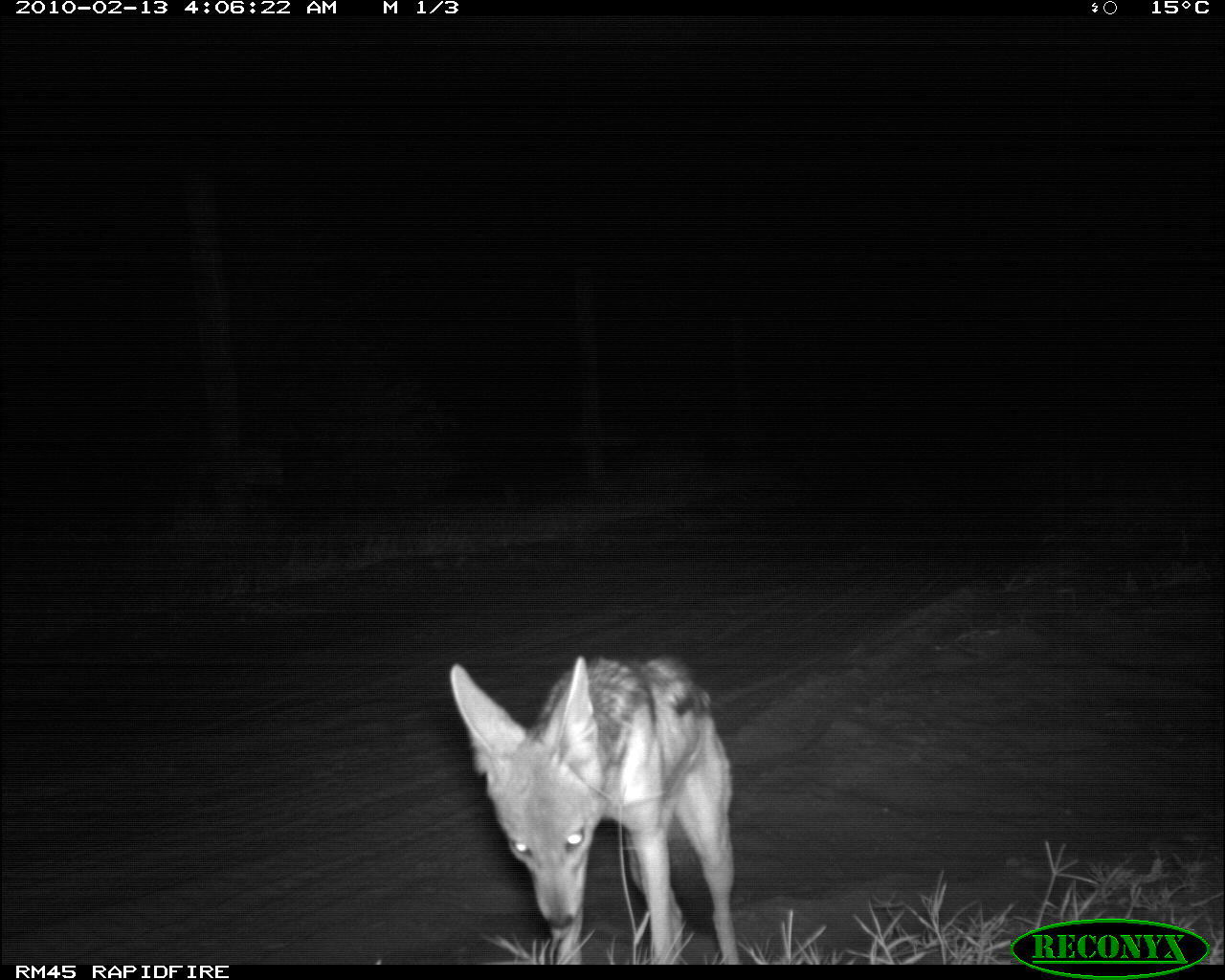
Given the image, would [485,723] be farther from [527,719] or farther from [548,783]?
[527,719]

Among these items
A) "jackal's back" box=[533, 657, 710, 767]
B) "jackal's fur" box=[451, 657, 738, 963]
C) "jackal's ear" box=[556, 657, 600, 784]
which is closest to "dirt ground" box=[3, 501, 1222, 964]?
"jackal's fur" box=[451, 657, 738, 963]

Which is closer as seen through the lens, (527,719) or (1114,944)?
(1114,944)

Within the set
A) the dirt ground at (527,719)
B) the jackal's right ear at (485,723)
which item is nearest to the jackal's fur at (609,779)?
the jackal's right ear at (485,723)

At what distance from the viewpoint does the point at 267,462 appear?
17.3 m

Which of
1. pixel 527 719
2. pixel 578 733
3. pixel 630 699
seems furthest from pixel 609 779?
pixel 527 719

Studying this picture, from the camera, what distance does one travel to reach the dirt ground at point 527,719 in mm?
5027

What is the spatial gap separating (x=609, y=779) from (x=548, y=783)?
43 cm

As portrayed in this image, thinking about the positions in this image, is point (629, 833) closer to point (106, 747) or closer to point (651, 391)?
point (106, 747)

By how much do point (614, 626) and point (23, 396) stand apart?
10754 mm

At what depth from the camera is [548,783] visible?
3.45 meters

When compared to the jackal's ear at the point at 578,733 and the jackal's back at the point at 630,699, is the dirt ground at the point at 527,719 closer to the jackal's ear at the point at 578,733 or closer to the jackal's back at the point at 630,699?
the jackal's back at the point at 630,699

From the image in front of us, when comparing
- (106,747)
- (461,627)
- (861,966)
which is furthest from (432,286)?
(861,966)

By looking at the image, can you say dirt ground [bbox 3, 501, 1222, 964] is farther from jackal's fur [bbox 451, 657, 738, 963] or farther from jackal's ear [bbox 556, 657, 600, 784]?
jackal's ear [bbox 556, 657, 600, 784]

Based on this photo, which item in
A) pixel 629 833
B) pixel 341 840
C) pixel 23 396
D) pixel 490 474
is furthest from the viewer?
pixel 490 474
